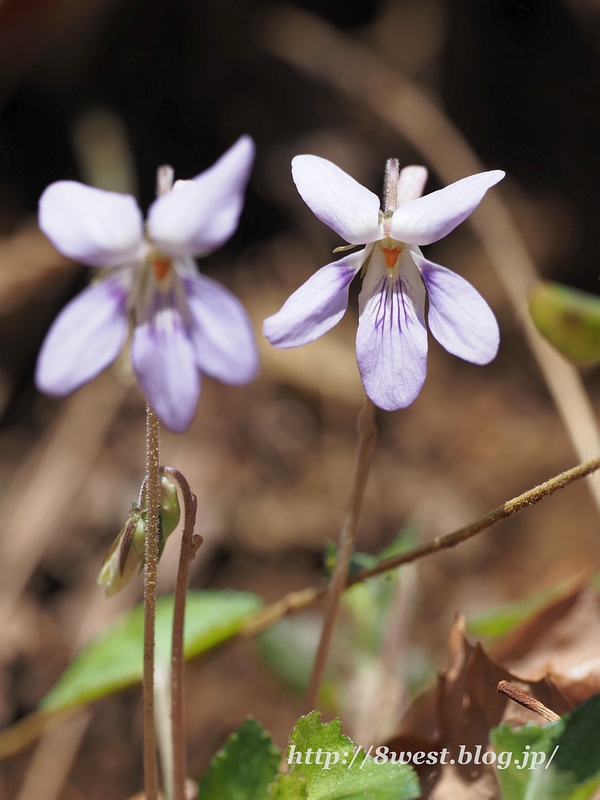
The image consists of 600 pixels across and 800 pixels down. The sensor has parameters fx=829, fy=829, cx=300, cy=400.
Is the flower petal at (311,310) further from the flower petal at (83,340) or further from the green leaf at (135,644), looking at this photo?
the green leaf at (135,644)

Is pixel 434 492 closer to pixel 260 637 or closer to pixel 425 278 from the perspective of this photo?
pixel 260 637

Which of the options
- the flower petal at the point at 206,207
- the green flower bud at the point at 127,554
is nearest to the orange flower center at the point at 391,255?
the flower petal at the point at 206,207

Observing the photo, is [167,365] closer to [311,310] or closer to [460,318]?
[311,310]

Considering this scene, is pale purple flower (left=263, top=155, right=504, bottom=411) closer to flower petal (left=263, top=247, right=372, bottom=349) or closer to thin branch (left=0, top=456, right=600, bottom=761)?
flower petal (left=263, top=247, right=372, bottom=349)

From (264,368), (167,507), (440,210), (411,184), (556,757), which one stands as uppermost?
(264,368)

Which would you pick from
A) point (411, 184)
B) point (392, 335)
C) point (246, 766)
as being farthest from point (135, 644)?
point (411, 184)
